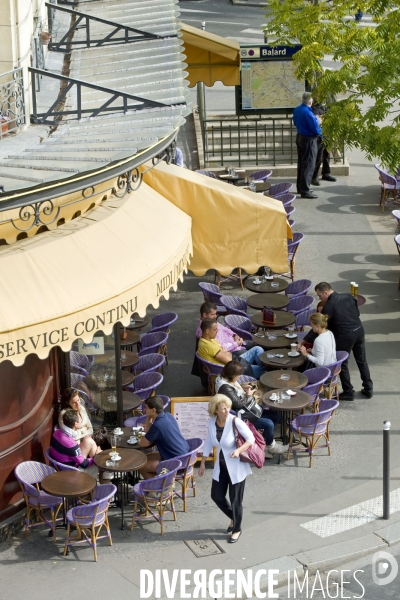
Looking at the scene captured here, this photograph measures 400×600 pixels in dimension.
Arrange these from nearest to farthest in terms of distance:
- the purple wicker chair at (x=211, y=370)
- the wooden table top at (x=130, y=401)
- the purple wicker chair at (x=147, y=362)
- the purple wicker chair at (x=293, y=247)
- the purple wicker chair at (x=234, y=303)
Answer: the wooden table top at (x=130, y=401)
the purple wicker chair at (x=211, y=370)
the purple wicker chair at (x=147, y=362)
the purple wicker chair at (x=234, y=303)
the purple wicker chair at (x=293, y=247)

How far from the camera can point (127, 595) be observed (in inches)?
421

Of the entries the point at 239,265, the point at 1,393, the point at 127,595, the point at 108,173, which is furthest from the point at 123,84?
the point at 127,595

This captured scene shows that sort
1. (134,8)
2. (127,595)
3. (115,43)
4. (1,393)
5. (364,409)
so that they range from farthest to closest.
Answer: (134,8)
(115,43)
(364,409)
(1,393)
(127,595)

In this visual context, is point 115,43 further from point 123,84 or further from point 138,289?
point 138,289

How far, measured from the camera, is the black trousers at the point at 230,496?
11523 mm

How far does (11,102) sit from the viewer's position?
456 inches

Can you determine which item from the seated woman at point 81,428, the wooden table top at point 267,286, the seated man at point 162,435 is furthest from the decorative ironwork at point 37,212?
the wooden table top at point 267,286

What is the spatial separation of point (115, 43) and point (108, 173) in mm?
6751

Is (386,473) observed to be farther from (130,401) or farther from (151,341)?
(151,341)

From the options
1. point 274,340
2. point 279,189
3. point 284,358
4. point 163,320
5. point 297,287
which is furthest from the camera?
point 279,189

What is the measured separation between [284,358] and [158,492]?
11.5 feet

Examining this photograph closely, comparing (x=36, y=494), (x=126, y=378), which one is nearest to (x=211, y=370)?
(x=126, y=378)

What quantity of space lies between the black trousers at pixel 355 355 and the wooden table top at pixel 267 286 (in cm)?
264

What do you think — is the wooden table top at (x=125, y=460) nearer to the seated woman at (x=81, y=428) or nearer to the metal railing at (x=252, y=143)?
the seated woman at (x=81, y=428)
